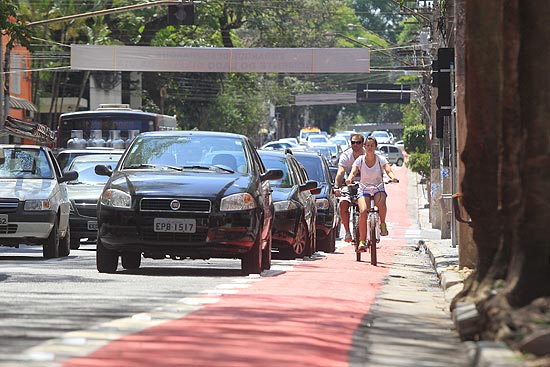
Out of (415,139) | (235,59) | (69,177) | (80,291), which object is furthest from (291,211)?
(415,139)

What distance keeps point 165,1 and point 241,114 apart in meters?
61.3

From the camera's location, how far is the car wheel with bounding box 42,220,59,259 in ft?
69.9

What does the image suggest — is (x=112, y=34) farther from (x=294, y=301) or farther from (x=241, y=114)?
(x=294, y=301)

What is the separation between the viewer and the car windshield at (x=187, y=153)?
1691 cm

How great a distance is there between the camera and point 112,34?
68.2 meters

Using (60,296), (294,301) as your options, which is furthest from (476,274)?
(60,296)

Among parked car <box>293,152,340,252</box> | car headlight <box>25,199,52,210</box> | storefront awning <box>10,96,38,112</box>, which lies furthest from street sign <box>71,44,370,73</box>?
car headlight <box>25,199,52,210</box>

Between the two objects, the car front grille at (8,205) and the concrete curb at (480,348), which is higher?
the car front grille at (8,205)

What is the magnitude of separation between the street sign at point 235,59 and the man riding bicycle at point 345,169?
109 ft

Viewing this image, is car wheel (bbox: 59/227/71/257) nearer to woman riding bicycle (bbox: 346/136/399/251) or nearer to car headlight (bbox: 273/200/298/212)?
car headlight (bbox: 273/200/298/212)

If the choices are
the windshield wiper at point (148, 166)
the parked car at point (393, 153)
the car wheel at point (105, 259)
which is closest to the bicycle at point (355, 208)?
the windshield wiper at point (148, 166)

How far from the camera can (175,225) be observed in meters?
15.6

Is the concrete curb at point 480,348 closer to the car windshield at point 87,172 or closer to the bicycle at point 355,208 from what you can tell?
the bicycle at point 355,208

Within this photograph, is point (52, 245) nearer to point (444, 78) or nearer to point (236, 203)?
point (444, 78)
